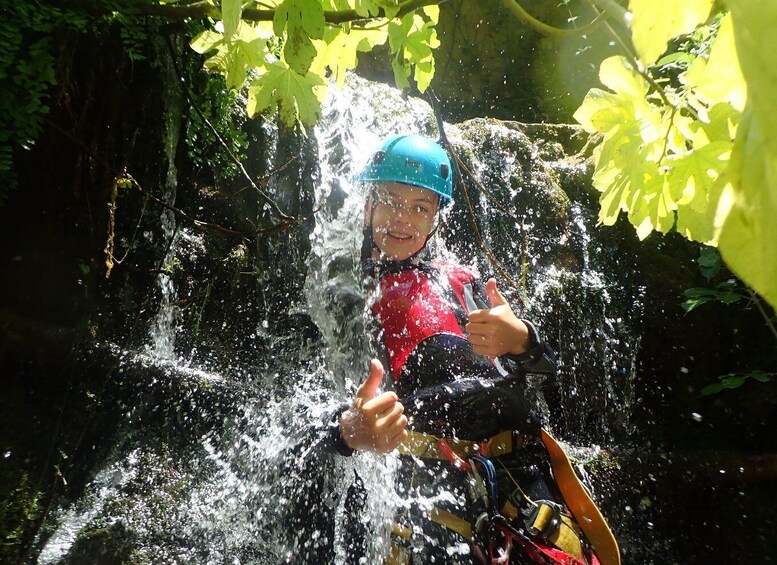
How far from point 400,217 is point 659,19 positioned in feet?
6.03

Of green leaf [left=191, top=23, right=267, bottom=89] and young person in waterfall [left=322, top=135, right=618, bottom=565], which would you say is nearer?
green leaf [left=191, top=23, right=267, bottom=89]

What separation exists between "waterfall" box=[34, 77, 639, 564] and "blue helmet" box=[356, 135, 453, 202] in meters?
0.60

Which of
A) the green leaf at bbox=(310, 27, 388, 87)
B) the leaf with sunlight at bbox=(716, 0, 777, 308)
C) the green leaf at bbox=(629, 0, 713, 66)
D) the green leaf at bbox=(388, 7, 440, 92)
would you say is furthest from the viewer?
the green leaf at bbox=(310, 27, 388, 87)

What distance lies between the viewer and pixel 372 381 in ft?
4.90

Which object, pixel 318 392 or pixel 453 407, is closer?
pixel 453 407

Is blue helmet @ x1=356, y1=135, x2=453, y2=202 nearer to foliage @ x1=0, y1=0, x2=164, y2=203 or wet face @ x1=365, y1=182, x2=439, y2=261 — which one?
wet face @ x1=365, y1=182, x2=439, y2=261

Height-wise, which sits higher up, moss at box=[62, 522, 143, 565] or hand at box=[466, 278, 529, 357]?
hand at box=[466, 278, 529, 357]

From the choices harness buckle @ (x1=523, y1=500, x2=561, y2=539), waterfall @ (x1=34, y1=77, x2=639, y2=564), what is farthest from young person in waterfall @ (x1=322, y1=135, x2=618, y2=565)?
waterfall @ (x1=34, y1=77, x2=639, y2=564)

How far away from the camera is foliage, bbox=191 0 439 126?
0.89 meters

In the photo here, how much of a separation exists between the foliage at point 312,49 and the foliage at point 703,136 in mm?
417

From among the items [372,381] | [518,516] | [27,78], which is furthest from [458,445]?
[27,78]

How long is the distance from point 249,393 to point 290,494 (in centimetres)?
66

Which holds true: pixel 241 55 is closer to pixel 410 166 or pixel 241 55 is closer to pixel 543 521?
pixel 410 166

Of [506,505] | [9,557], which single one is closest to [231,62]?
[506,505]
